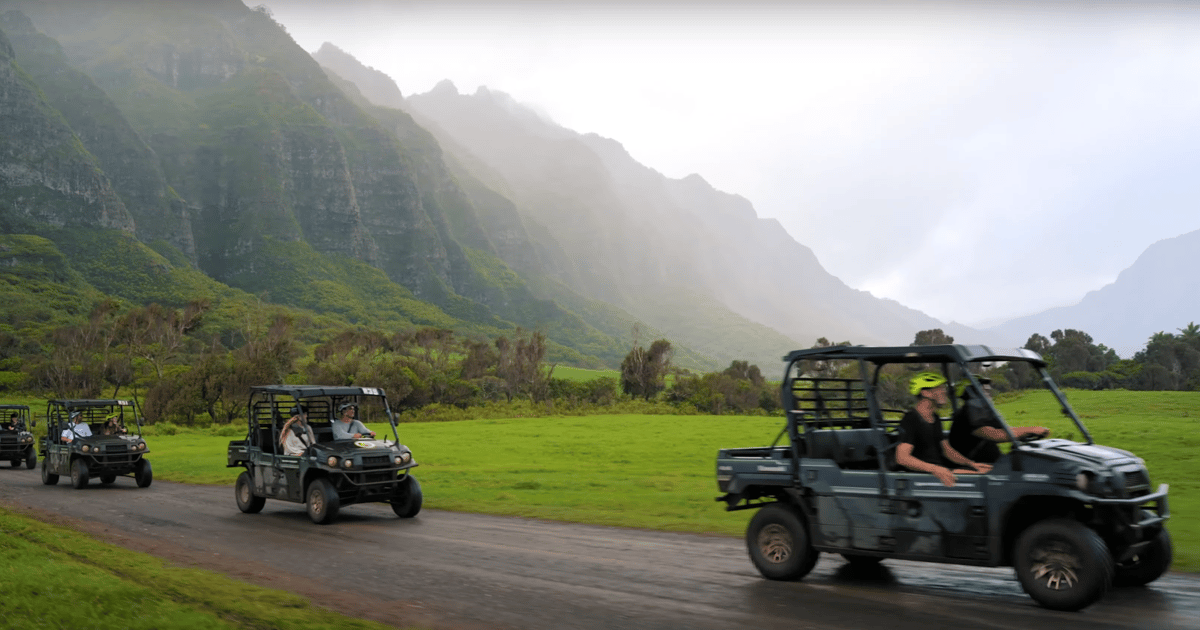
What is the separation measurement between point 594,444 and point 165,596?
33181mm

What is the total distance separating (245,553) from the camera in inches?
514

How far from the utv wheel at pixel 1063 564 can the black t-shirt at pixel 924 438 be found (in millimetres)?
1229

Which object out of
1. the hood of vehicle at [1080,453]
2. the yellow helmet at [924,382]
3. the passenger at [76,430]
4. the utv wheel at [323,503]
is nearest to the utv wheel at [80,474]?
the passenger at [76,430]

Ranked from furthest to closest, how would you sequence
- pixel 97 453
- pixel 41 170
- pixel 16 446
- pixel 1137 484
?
pixel 41 170
pixel 16 446
pixel 97 453
pixel 1137 484

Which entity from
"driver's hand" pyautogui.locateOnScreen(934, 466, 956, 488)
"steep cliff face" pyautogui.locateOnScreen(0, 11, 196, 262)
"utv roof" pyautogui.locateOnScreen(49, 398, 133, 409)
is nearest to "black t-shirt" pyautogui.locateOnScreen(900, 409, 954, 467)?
"driver's hand" pyautogui.locateOnScreen(934, 466, 956, 488)

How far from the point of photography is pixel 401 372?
263ft

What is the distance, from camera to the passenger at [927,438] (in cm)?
902

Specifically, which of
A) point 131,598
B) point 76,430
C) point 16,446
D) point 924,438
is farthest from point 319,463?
point 16,446

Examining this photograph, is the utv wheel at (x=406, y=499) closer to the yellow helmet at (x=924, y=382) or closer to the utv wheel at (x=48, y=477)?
the yellow helmet at (x=924, y=382)

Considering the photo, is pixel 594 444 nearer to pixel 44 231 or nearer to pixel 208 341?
pixel 208 341

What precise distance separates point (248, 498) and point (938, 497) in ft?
51.1

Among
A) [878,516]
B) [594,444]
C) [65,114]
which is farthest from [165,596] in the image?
[65,114]

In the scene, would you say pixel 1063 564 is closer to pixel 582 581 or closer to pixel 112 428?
pixel 582 581

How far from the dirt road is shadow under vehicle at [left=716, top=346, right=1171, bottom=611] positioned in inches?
17.6
